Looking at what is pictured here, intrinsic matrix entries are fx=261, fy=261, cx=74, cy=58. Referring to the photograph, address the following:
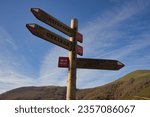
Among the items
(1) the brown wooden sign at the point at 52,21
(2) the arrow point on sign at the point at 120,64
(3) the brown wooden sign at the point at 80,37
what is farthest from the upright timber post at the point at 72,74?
(2) the arrow point on sign at the point at 120,64

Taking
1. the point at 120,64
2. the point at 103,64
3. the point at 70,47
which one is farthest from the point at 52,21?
the point at 120,64

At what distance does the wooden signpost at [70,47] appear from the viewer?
29.0 ft

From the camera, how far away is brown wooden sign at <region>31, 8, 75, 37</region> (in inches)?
342

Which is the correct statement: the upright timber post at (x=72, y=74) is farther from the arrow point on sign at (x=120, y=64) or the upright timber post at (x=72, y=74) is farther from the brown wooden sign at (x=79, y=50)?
the arrow point on sign at (x=120, y=64)

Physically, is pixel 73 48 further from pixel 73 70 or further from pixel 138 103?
pixel 138 103

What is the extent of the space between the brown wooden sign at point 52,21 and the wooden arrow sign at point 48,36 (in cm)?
33

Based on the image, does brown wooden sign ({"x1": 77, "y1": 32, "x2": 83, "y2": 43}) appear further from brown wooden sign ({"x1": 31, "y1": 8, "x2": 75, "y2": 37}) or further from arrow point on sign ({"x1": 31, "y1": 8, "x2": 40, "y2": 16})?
arrow point on sign ({"x1": 31, "y1": 8, "x2": 40, "y2": 16})

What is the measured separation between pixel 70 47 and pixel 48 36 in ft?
3.66

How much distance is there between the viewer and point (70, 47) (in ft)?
32.1

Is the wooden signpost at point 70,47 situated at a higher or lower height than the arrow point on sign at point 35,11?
lower

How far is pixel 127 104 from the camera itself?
7.29 meters

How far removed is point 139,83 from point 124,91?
12006 mm

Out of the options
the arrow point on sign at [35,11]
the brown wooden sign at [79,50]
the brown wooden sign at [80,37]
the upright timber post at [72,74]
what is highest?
the arrow point on sign at [35,11]

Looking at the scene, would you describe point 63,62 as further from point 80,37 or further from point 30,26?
point 30,26
